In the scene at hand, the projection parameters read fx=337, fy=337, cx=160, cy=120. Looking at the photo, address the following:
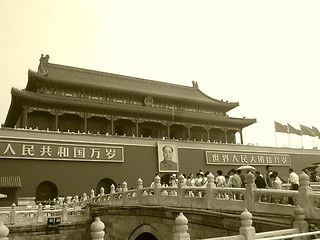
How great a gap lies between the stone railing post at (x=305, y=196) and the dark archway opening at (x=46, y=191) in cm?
1736

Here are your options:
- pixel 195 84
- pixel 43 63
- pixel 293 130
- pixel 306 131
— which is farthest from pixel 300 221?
pixel 195 84

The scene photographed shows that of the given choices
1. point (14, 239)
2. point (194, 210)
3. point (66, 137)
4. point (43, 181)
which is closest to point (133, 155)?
point (66, 137)

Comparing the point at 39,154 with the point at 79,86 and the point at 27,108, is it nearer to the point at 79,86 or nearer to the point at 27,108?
the point at 27,108

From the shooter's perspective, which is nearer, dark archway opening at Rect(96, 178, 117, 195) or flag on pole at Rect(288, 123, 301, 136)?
dark archway opening at Rect(96, 178, 117, 195)

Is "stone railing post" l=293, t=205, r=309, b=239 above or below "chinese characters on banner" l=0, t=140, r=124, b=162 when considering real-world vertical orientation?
below

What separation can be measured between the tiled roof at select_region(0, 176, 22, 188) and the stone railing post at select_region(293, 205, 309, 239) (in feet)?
54.3

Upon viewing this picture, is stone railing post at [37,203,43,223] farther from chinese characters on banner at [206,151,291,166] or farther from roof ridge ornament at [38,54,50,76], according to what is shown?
chinese characters on banner at [206,151,291,166]

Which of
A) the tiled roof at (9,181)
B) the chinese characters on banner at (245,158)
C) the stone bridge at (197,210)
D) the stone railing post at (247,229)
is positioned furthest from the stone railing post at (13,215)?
the chinese characters on banner at (245,158)

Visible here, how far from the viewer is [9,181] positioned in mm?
19172

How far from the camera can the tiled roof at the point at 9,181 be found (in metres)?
18.9

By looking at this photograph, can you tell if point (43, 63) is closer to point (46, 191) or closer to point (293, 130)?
point (46, 191)

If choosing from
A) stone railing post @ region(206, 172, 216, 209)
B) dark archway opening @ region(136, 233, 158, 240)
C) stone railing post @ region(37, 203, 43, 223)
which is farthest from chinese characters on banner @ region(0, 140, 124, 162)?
stone railing post @ region(206, 172, 216, 209)

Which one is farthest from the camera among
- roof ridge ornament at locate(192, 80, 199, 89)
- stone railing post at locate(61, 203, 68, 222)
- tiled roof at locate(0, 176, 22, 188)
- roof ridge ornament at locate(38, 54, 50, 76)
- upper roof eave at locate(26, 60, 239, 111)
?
roof ridge ornament at locate(192, 80, 199, 89)

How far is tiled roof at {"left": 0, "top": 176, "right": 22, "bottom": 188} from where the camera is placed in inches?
743
